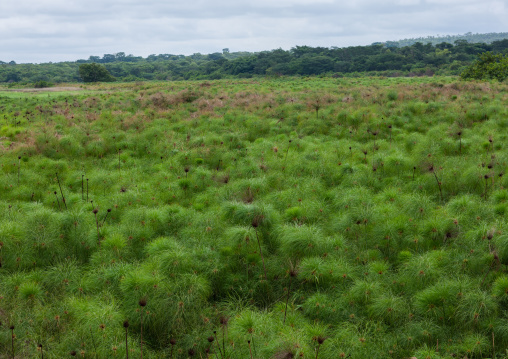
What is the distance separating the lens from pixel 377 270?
6.19 m

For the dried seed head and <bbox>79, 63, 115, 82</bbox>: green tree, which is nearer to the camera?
the dried seed head

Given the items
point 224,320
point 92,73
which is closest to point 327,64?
point 92,73

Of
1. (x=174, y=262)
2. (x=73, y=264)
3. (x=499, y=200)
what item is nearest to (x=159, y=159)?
(x=73, y=264)

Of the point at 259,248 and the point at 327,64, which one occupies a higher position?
the point at 327,64

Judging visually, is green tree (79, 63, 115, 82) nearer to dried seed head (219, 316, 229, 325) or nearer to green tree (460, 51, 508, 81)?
green tree (460, 51, 508, 81)

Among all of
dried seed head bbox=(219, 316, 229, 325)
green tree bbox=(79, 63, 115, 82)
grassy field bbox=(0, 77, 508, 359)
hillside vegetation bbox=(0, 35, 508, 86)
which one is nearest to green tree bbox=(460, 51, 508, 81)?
grassy field bbox=(0, 77, 508, 359)

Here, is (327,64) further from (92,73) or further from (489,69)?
(489,69)

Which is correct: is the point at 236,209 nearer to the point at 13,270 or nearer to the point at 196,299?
the point at 196,299

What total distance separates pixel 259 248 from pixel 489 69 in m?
31.7

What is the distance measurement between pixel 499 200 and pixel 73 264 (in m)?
8.84

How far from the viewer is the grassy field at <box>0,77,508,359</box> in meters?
4.87

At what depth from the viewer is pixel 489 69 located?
29484 millimetres

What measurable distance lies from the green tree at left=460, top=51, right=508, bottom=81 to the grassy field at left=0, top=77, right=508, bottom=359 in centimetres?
1995

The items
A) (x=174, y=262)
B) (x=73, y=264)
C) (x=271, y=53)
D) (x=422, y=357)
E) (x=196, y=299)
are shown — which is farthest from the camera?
(x=271, y=53)
